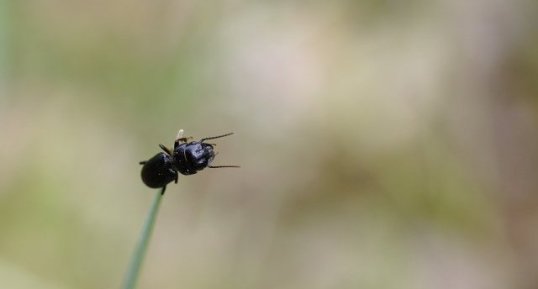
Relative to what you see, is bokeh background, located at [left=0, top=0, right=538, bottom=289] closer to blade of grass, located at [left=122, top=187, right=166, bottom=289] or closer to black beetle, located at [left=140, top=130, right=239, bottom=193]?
black beetle, located at [left=140, top=130, right=239, bottom=193]

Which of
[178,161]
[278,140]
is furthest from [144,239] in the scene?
[278,140]

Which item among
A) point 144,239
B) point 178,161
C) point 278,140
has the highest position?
point 278,140

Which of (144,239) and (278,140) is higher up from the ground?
(278,140)

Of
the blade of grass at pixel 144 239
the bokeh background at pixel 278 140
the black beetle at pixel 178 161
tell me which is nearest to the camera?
the blade of grass at pixel 144 239

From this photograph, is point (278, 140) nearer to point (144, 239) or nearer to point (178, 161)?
point (178, 161)

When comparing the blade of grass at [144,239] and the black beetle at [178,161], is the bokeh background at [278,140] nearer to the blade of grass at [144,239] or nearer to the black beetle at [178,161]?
the black beetle at [178,161]

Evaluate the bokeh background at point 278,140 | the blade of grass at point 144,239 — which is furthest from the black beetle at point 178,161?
the bokeh background at point 278,140

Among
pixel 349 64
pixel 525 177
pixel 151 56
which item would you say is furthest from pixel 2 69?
pixel 525 177

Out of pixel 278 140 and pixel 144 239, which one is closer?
pixel 144 239
